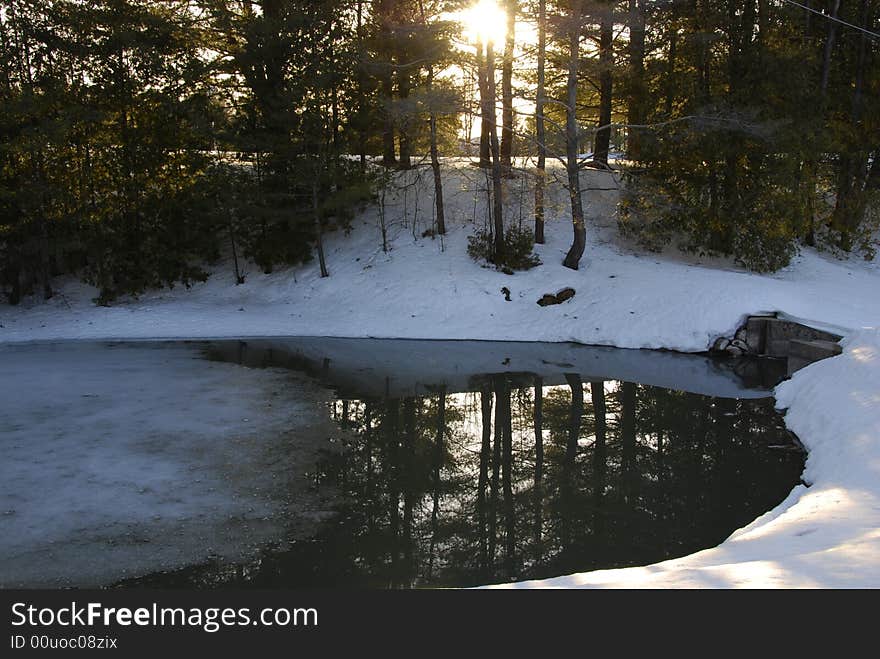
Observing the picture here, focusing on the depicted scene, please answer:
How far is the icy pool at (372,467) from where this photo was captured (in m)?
6.95

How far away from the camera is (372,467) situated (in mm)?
9523

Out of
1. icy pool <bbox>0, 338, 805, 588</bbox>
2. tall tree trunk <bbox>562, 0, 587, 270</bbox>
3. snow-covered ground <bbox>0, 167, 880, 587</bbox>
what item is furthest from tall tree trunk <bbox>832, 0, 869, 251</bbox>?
icy pool <bbox>0, 338, 805, 588</bbox>

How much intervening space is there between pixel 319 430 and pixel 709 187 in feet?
45.8

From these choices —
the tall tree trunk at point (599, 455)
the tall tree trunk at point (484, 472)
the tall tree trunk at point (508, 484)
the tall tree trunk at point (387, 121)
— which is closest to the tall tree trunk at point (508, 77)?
the tall tree trunk at point (387, 121)

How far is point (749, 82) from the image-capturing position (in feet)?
62.4

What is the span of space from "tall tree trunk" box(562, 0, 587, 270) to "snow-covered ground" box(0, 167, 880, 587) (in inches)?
21.0

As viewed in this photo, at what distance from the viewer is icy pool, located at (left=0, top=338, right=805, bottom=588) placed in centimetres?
695

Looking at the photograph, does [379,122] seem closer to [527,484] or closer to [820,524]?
[527,484]

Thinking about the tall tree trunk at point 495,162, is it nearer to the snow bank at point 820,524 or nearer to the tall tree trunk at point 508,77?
the tall tree trunk at point 508,77

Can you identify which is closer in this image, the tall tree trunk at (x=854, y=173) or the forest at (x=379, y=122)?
the forest at (x=379, y=122)

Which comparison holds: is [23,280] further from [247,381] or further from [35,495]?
[35,495]

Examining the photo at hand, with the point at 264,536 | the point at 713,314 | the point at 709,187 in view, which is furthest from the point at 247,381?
the point at 709,187

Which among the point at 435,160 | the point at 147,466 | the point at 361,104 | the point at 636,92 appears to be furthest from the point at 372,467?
the point at 636,92

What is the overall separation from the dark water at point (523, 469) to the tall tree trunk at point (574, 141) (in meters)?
4.72
